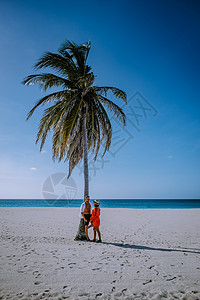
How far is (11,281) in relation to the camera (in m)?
3.58

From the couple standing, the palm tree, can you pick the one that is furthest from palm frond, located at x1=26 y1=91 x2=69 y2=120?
the couple standing

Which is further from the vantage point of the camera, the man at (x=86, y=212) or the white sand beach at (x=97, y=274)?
the man at (x=86, y=212)

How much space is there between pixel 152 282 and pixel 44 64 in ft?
28.3

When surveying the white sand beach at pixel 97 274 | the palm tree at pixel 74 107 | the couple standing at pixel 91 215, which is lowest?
the white sand beach at pixel 97 274

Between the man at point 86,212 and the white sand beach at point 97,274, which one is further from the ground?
the man at point 86,212

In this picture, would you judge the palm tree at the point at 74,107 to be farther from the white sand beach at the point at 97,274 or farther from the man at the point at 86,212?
the white sand beach at the point at 97,274

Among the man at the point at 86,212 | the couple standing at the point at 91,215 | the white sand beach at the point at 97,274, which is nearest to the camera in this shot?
the white sand beach at the point at 97,274

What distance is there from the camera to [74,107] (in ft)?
27.3

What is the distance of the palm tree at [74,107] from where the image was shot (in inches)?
316

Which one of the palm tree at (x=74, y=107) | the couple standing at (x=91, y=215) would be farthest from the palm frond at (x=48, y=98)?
the couple standing at (x=91, y=215)

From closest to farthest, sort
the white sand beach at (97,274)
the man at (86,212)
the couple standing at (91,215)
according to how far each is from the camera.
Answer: the white sand beach at (97,274) → the couple standing at (91,215) → the man at (86,212)

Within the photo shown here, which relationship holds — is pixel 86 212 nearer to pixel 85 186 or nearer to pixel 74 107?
pixel 85 186

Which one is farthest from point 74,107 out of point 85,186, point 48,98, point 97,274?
point 97,274

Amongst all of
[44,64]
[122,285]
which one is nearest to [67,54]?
[44,64]
